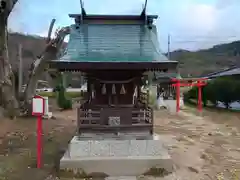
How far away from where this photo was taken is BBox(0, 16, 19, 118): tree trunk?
1216 cm

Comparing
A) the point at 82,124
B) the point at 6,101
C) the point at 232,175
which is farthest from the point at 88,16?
the point at 6,101

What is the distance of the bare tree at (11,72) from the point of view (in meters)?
12.2

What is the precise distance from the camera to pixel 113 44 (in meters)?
8.04

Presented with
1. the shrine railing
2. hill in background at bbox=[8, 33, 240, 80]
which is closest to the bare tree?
the shrine railing

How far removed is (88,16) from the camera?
8.55 meters

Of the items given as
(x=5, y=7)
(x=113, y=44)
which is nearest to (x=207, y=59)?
(x=5, y=7)

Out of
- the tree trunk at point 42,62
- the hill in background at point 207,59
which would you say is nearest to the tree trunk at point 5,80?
the tree trunk at point 42,62

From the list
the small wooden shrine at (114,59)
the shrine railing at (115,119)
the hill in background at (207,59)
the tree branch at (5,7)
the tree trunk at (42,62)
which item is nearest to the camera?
the small wooden shrine at (114,59)

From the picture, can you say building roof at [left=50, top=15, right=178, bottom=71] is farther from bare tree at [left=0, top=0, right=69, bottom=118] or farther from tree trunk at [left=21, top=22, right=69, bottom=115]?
tree trunk at [left=21, top=22, right=69, bottom=115]

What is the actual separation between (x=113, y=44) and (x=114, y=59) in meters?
0.88

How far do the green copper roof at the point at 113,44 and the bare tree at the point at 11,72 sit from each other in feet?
16.8

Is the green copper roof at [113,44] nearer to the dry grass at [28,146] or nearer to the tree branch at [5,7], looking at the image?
the dry grass at [28,146]

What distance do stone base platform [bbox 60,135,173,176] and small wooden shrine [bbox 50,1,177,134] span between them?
449 mm

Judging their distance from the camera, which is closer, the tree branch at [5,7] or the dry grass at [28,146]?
the dry grass at [28,146]
